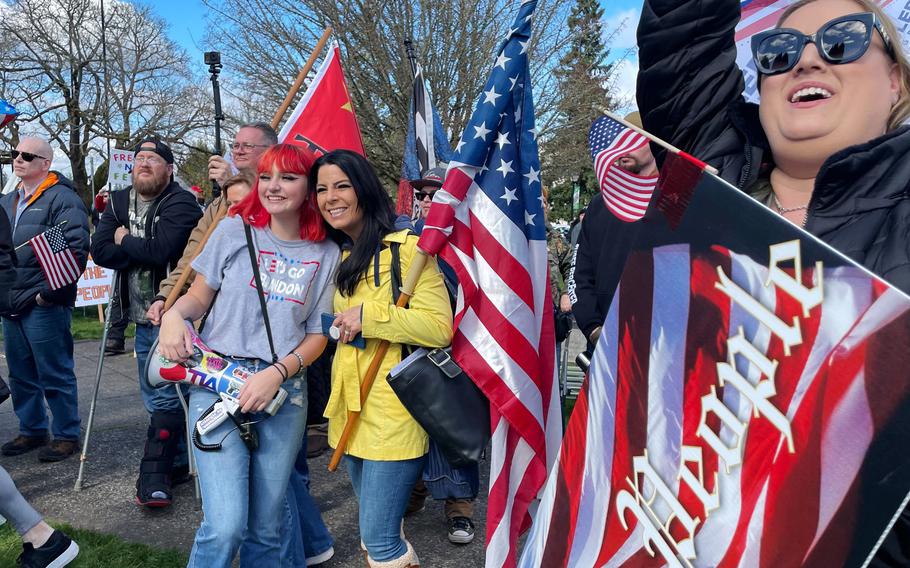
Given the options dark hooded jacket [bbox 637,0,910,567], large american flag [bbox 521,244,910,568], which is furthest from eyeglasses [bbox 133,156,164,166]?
large american flag [bbox 521,244,910,568]

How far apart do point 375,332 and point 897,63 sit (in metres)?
1.78

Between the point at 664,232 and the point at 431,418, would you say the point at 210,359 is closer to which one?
the point at 431,418

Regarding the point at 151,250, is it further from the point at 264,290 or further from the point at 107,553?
the point at 264,290

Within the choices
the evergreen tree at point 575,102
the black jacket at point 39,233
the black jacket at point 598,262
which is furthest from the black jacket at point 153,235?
the evergreen tree at point 575,102

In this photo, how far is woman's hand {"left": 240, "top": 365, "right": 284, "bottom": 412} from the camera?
8.06 ft

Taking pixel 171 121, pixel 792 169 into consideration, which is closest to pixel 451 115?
pixel 792 169

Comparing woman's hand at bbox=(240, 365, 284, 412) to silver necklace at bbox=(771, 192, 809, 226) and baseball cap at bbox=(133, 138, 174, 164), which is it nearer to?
silver necklace at bbox=(771, 192, 809, 226)

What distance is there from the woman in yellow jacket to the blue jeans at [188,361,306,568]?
0.18 m

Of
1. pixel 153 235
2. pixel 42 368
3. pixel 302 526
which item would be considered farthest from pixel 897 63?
pixel 42 368

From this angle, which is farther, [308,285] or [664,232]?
[308,285]

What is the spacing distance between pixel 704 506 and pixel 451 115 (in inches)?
374

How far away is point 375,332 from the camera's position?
8.32ft

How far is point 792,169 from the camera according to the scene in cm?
150

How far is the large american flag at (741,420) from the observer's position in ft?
3.03
